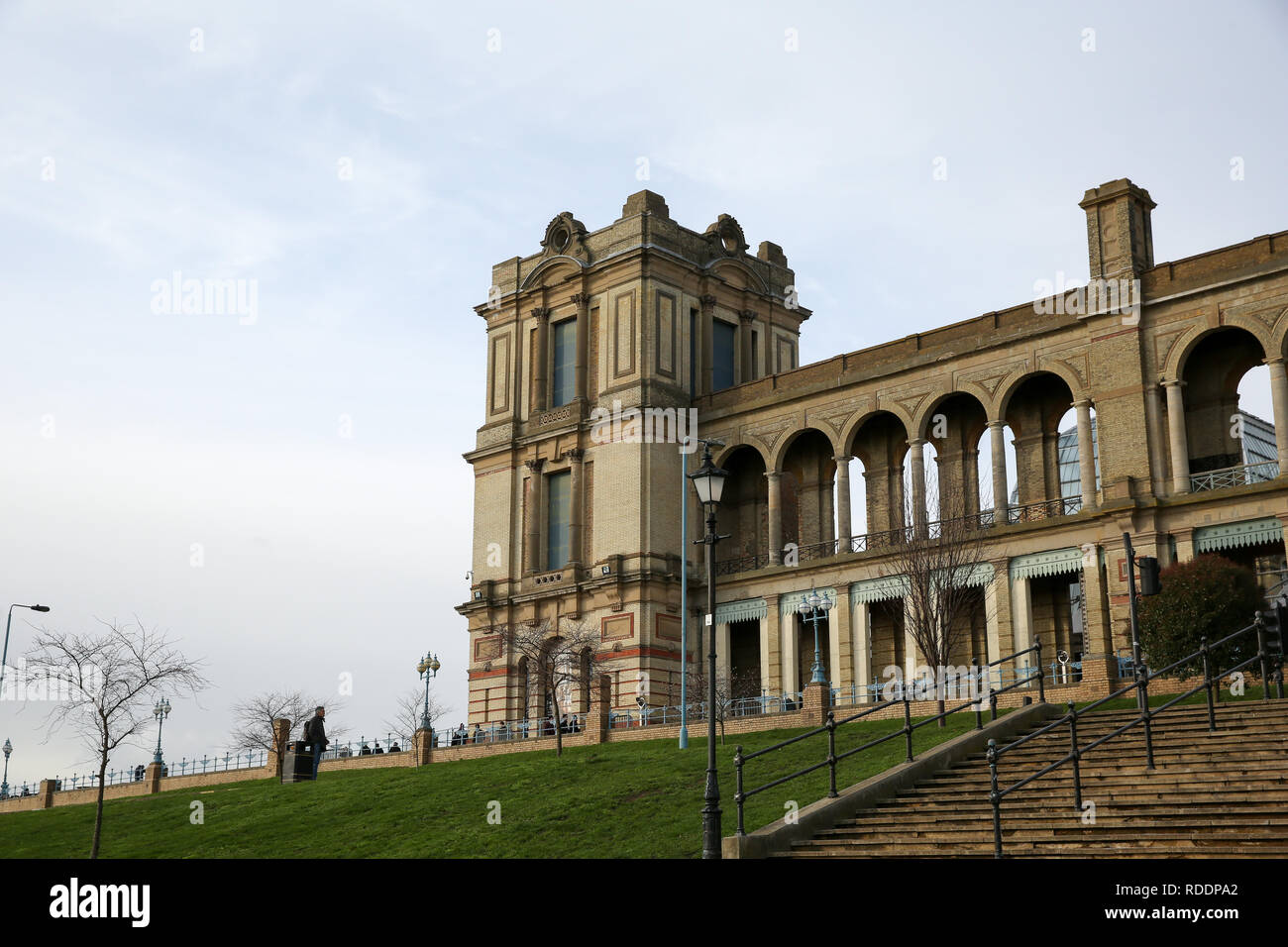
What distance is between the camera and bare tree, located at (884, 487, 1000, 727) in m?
40.7

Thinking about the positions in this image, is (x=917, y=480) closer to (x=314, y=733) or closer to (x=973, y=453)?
(x=973, y=453)

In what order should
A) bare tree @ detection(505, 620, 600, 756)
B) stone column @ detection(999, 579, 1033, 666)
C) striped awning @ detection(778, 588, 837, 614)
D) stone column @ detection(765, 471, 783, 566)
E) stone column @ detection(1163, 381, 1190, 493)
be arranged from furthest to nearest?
stone column @ detection(765, 471, 783, 566) → striped awning @ detection(778, 588, 837, 614) → bare tree @ detection(505, 620, 600, 756) → stone column @ detection(999, 579, 1033, 666) → stone column @ detection(1163, 381, 1190, 493)

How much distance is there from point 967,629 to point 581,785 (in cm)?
2281

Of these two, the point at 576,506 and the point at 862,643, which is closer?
the point at 862,643

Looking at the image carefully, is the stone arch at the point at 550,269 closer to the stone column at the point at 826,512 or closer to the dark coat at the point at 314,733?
the stone column at the point at 826,512

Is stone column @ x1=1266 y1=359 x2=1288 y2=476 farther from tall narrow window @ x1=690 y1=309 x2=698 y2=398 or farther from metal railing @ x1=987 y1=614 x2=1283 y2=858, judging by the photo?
tall narrow window @ x1=690 y1=309 x2=698 y2=398

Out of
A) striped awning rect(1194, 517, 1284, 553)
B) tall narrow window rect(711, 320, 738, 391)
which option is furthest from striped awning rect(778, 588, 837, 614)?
striped awning rect(1194, 517, 1284, 553)

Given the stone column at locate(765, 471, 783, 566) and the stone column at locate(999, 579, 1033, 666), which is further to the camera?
the stone column at locate(765, 471, 783, 566)

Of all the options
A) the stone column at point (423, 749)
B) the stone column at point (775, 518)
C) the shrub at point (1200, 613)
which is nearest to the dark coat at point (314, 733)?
the stone column at point (423, 749)

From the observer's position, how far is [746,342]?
198 feet

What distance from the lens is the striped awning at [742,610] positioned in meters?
52.3

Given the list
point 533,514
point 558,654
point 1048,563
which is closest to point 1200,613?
point 1048,563

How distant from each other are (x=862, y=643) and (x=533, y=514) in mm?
15094

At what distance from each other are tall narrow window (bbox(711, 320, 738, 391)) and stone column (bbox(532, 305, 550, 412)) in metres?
6.84
